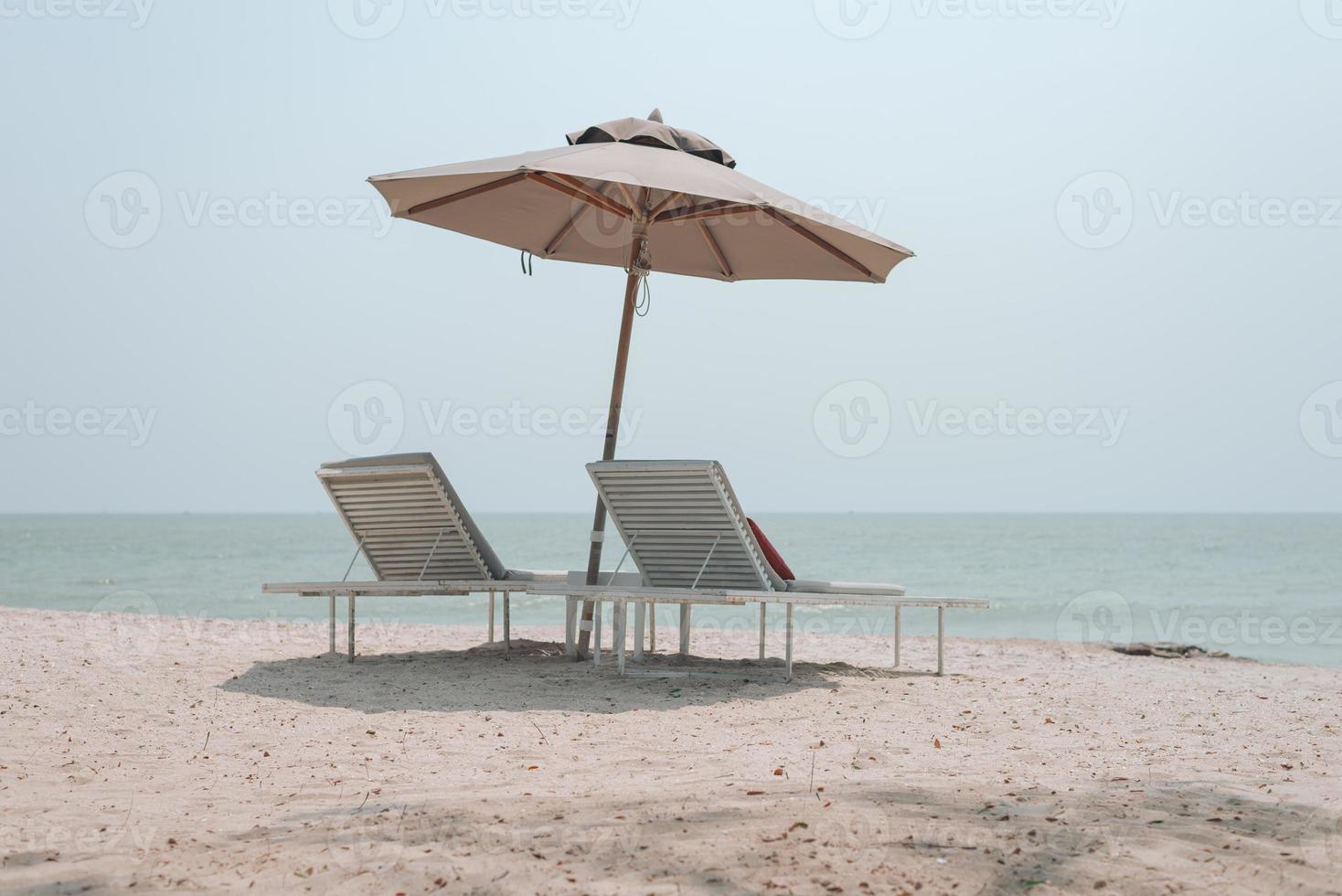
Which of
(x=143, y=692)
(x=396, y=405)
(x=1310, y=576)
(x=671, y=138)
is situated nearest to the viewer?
(x=143, y=692)

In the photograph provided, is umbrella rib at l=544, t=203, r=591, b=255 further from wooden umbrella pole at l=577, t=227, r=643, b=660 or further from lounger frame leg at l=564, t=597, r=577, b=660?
lounger frame leg at l=564, t=597, r=577, b=660

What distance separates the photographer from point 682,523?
18.8 feet

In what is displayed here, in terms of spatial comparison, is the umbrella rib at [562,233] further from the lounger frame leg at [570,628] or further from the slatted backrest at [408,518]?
the lounger frame leg at [570,628]

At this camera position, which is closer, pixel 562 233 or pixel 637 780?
pixel 637 780

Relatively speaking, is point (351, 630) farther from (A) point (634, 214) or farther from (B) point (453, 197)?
(A) point (634, 214)

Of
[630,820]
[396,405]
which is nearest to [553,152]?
[630,820]

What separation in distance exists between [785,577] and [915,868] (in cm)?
377

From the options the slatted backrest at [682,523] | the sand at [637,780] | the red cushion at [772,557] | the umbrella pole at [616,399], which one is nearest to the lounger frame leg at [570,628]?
the umbrella pole at [616,399]

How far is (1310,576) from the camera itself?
90.6ft

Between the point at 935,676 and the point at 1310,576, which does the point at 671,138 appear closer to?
the point at 935,676

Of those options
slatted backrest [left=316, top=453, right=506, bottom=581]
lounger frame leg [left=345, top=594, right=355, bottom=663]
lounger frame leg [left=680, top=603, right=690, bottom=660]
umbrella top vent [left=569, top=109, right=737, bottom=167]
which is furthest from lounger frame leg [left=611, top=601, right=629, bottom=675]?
umbrella top vent [left=569, top=109, right=737, bottom=167]

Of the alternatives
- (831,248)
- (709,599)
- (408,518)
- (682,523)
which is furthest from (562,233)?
(709,599)

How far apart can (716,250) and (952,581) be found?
867 inches

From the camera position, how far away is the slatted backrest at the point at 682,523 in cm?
550
